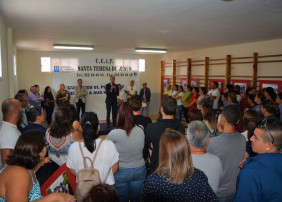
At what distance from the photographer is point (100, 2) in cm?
328

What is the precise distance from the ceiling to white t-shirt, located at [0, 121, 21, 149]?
193cm

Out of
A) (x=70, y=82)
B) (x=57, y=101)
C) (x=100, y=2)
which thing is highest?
(x=100, y=2)

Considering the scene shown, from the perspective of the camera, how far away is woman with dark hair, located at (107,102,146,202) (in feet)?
7.81

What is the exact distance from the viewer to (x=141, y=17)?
4137 millimetres

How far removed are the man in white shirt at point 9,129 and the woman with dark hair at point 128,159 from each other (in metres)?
0.97

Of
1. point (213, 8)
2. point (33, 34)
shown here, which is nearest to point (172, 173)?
point (213, 8)

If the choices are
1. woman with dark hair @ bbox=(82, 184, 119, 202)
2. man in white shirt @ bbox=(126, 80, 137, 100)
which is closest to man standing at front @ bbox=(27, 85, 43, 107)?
man in white shirt @ bbox=(126, 80, 137, 100)

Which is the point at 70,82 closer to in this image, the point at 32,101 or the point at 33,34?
the point at 32,101

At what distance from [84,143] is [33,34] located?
5.01 meters

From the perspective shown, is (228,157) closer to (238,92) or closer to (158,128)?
(158,128)

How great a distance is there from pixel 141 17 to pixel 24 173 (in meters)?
3.40

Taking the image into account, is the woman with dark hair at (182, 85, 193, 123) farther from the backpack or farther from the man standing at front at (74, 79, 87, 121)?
the backpack

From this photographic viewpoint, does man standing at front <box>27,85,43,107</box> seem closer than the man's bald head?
No

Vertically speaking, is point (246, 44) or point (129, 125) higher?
point (246, 44)
